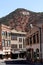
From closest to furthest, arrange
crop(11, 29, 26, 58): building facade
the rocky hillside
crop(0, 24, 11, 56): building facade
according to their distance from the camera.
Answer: crop(0, 24, 11, 56): building facade
crop(11, 29, 26, 58): building facade
the rocky hillside

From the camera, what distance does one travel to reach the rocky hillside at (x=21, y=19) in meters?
143

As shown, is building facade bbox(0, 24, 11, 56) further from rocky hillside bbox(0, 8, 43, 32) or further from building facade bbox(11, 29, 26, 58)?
rocky hillside bbox(0, 8, 43, 32)

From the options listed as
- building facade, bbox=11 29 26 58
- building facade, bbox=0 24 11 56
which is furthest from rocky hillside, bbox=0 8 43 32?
building facade, bbox=0 24 11 56

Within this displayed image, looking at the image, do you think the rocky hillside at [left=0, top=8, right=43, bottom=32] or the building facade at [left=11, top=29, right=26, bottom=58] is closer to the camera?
the building facade at [left=11, top=29, right=26, bottom=58]

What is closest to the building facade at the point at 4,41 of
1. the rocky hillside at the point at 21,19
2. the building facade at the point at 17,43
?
the building facade at the point at 17,43

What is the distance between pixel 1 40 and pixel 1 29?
11.6 ft

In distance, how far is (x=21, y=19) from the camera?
151375mm

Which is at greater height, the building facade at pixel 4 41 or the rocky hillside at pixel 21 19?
the rocky hillside at pixel 21 19

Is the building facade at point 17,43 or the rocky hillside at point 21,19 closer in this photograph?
the building facade at point 17,43

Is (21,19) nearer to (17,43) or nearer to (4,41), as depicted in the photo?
(17,43)

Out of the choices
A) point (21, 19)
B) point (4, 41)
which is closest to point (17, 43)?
point (4, 41)

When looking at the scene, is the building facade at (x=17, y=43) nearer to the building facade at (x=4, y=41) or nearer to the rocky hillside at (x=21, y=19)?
the building facade at (x=4, y=41)

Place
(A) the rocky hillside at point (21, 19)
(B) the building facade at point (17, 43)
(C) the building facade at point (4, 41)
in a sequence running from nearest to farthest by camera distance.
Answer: (C) the building facade at point (4, 41) → (B) the building facade at point (17, 43) → (A) the rocky hillside at point (21, 19)

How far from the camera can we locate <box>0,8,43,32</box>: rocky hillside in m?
143
